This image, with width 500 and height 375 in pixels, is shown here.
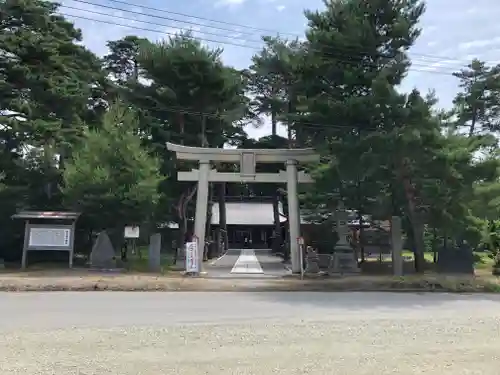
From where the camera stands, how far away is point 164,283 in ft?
52.4

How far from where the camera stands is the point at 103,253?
20.5 metres

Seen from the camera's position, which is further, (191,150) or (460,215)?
(191,150)

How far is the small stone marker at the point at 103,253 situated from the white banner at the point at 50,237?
44.6 inches

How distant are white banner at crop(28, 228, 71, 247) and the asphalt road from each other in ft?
24.4

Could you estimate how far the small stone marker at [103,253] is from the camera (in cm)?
2039

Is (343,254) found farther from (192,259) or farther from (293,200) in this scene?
(192,259)

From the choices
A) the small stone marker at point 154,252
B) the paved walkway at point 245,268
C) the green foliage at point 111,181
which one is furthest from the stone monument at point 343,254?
the green foliage at point 111,181

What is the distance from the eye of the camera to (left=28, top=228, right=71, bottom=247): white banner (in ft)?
66.6

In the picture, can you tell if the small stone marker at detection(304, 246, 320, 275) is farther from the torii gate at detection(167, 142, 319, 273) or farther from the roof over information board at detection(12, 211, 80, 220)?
the roof over information board at detection(12, 211, 80, 220)

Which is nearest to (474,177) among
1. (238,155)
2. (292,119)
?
(292,119)

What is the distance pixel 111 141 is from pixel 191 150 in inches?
142

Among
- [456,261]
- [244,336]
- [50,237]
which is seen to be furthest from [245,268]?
[244,336]

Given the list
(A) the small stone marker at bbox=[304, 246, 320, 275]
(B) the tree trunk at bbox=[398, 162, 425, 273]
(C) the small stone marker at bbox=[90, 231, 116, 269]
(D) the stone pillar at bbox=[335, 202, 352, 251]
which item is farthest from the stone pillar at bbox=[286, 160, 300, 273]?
(C) the small stone marker at bbox=[90, 231, 116, 269]

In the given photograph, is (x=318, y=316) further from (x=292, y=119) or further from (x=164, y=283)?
(x=292, y=119)
